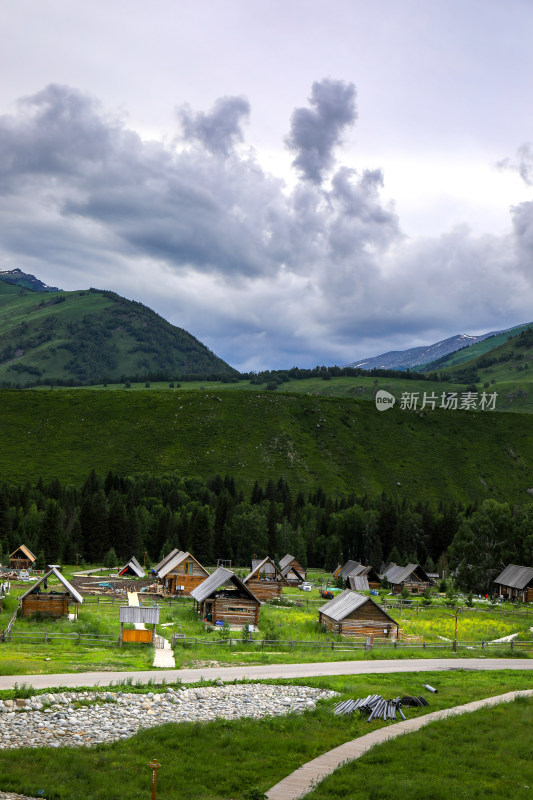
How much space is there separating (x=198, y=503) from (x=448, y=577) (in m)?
53.2

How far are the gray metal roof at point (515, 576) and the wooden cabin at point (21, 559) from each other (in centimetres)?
6938

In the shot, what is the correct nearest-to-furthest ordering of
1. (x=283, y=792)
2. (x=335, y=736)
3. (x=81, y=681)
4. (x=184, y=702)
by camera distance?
(x=283, y=792) → (x=335, y=736) → (x=184, y=702) → (x=81, y=681)

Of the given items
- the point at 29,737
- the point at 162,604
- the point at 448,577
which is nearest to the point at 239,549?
the point at 448,577

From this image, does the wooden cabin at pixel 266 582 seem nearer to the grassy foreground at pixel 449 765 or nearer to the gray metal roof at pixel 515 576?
the gray metal roof at pixel 515 576

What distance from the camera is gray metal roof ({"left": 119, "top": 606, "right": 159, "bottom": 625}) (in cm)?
4447

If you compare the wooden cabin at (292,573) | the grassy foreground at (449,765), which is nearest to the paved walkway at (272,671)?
the grassy foreground at (449,765)

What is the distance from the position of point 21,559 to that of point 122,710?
81583 mm

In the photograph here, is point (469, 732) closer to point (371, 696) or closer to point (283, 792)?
point (371, 696)

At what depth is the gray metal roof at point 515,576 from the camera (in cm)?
8450

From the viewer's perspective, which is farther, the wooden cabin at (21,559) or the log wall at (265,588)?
the wooden cabin at (21,559)

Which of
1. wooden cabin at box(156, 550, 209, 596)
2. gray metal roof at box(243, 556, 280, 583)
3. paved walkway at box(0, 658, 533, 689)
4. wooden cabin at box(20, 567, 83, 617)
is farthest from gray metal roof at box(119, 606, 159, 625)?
wooden cabin at box(156, 550, 209, 596)

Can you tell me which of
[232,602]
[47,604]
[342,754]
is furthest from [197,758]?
[232,602]

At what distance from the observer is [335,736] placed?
78.7 feet

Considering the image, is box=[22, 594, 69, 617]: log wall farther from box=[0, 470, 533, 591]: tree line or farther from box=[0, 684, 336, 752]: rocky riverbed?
box=[0, 470, 533, 591]: tree line
